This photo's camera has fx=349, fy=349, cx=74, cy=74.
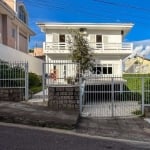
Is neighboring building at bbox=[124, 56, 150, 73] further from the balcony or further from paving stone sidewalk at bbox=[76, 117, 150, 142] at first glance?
paving stone sidewalk at bbox=[76, 117, 150, 142]

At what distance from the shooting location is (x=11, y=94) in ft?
52.7

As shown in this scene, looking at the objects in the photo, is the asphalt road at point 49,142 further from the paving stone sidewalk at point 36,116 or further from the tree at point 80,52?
the tree at point 80,52

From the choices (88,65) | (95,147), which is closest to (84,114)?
(95,147)

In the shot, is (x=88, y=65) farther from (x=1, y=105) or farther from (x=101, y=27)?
(x=1, y=105)

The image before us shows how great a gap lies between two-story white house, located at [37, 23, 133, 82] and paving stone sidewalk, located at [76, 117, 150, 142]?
19472 mm

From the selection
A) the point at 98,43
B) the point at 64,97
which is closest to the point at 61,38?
the point at 98,43

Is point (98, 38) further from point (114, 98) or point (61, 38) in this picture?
point (114, 98)

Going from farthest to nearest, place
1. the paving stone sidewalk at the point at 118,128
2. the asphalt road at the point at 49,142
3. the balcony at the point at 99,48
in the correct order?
1. the balcony at the point at 99,48
2. the paving stone sidewalk at the point at 118,128
3. the asphalt road at the point at 49,142

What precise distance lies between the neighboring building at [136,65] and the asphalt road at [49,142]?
39.9 m

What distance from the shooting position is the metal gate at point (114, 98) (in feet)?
51.0

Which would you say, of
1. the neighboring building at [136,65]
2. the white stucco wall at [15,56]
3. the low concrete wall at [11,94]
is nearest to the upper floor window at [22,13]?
the white stucco wall at [15,56]

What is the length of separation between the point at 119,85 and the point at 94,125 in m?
3.93

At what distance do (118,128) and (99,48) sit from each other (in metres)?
22.7

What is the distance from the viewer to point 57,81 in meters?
15.8
